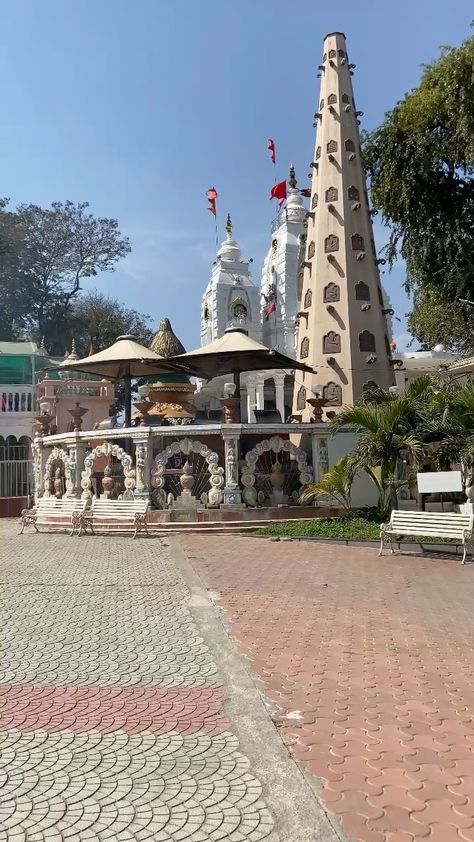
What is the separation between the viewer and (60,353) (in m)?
48.1

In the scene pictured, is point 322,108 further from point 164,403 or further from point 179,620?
point 179,620

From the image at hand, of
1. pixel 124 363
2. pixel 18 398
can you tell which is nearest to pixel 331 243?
pixel 124 363

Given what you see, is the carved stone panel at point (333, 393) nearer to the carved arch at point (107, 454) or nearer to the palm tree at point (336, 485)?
the palm tree at point (336, 485)

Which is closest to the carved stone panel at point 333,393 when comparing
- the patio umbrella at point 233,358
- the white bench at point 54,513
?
the patio umbrella at point 233,358

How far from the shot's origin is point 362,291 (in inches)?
824

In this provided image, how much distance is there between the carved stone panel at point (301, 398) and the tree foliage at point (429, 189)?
5.05 m

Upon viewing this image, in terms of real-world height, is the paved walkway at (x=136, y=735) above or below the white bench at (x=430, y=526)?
below

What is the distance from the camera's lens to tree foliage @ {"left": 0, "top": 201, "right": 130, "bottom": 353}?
44.6m

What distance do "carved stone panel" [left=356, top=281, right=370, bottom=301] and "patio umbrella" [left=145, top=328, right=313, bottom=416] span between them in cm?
339

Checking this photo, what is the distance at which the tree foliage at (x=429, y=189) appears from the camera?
64.4 feet

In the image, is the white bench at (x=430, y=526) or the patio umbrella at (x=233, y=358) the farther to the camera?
the patio umbrella at (x=233, y=358)

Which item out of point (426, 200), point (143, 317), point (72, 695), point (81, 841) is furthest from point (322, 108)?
point (143, 317)

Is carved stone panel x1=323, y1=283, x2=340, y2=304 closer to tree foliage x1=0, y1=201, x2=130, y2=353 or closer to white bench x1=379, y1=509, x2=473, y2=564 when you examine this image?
white bench x1=379, y1=509, x2=473, y2=564

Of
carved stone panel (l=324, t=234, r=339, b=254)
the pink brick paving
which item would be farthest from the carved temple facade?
the pink brick paving
